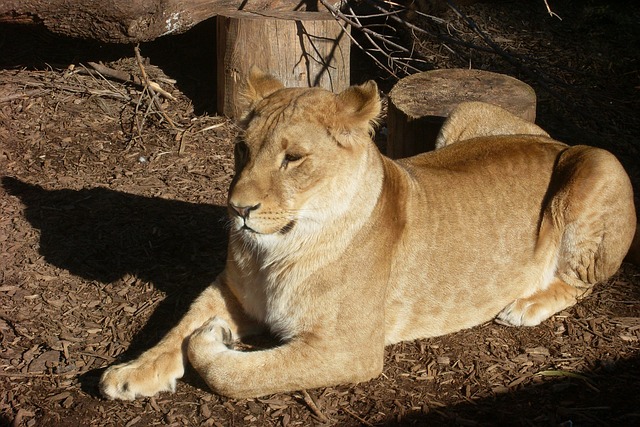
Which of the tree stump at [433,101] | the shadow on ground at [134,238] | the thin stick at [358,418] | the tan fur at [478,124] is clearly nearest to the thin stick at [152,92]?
the shadow on ground at [134,238]

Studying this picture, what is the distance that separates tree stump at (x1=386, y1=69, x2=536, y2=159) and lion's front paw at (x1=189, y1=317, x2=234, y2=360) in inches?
88.3

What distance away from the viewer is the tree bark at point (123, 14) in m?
6.44

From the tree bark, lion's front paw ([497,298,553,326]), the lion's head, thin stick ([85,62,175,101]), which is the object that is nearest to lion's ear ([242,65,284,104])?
the lion's head

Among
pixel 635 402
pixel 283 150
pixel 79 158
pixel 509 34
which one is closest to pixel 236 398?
pixel 283 150

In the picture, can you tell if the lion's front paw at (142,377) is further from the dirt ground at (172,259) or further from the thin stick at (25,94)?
the thin stick at (25,94)

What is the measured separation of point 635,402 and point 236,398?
200cm

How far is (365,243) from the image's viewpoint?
416cm

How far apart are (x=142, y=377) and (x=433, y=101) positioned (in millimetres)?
3035

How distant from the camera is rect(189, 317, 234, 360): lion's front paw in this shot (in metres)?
4.06

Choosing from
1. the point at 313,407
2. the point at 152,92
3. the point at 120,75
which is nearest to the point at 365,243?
the point at 313,407

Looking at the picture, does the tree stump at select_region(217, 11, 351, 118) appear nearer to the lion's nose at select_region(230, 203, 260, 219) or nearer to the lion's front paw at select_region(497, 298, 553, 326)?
the lion's front paw at select_region(497, 298, 553, 326)

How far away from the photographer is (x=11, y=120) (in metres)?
Answer: 6.88

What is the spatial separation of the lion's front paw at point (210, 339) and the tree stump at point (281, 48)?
2877 millimetres

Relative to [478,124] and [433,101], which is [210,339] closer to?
[478,124]
